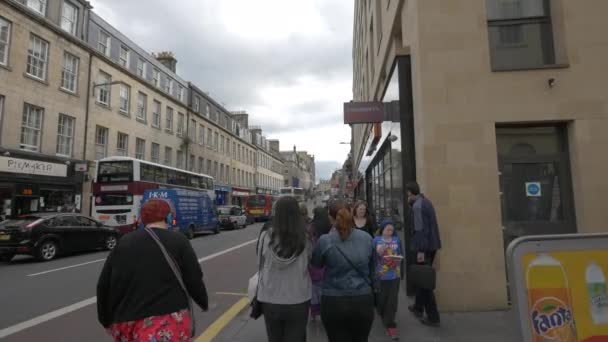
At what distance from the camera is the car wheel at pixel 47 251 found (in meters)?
11.5

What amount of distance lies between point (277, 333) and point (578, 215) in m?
5.40

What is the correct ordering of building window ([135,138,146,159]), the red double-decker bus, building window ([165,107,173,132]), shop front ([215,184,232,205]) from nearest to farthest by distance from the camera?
building window ([135,138,146,159])
building window ([165,107,173,132])
the red double-decker bus
shop front ([215,184,232,205])

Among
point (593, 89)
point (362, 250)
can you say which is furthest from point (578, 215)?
point (362, 250)

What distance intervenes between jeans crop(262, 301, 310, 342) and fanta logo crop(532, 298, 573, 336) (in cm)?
163

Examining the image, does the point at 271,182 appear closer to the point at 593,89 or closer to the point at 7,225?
the point at 7,225

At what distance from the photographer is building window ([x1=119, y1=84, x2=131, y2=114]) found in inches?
1057

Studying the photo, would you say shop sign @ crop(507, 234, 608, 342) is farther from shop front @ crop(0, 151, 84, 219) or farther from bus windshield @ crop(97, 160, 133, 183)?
shop front @ crop(0, 151, 84, 219)

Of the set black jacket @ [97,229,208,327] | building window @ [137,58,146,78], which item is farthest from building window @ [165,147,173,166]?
black jacket @ [97,229,208,327]

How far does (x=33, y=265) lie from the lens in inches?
432

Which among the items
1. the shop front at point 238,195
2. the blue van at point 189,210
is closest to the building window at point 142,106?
the blue van at point 189,210

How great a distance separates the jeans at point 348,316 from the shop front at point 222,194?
39830mm

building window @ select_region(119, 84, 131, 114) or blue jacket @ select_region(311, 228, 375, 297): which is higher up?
building window @ select_region(119, 84, 131, 114)

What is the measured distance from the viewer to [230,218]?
2816 cm

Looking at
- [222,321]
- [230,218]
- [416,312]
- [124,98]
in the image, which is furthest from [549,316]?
[124,98]
